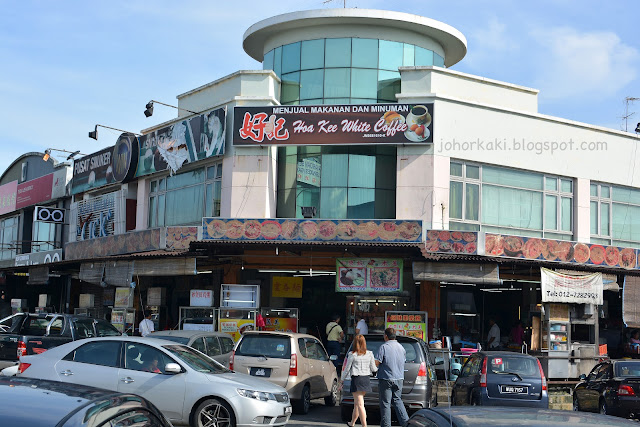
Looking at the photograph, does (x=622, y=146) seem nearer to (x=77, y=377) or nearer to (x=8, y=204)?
(x=77, y=377)

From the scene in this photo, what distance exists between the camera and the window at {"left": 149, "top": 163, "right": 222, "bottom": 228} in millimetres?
25656

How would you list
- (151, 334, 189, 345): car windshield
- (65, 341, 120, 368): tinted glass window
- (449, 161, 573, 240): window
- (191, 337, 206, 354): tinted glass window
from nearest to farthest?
(65, 341, 120, 368): tinted glass window, (151, 334, 189, 345): car windshield, (191, 337, 206, 354): tinted glass window, (449, 161, 573, 240): window

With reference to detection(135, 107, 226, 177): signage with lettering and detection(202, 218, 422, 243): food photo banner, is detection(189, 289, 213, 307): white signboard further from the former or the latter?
detection(135, 107, 226, 177): signage with lettering

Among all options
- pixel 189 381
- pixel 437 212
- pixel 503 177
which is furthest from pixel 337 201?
pixel 189 381

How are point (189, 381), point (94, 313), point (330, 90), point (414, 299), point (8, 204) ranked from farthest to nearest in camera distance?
point (8, 204), point (94, 313), point (330, 90), point (414, 299), point (189, 381)

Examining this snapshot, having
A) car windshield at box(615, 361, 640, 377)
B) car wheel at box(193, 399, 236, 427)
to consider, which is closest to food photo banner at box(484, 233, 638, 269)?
car windshield at box(615, 361, 640, 377)

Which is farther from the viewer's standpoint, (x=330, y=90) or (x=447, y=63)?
(x=447, y=63)

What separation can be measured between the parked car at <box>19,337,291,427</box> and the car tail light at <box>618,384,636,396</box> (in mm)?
6648

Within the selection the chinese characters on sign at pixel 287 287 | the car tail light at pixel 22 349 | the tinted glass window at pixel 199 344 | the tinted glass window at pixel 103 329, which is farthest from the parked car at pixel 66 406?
the chinese characters on sign at pixel 287 287

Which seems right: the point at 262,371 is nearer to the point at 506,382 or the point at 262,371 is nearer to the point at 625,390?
the point at 506,382

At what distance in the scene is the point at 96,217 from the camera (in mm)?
31469

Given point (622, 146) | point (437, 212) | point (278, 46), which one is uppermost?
point (278, 46)

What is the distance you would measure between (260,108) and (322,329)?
346 inches

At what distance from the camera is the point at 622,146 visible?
86.9ft
